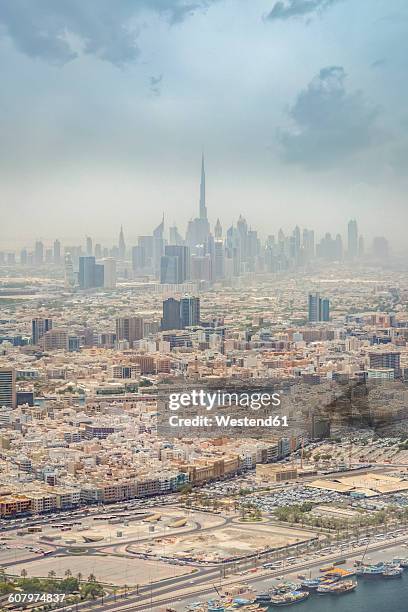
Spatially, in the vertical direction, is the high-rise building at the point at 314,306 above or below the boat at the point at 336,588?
above

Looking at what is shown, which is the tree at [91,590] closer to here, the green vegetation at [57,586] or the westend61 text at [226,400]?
the green vegetation at [57,586]

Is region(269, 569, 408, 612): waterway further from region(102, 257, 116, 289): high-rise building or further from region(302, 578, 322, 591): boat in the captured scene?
region(102, 257, 116, 289): high-rise building

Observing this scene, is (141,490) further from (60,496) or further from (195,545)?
(195,545)

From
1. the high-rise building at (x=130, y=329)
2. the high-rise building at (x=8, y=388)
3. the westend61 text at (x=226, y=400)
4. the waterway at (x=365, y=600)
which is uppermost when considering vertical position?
the high-rise building at (x=130, y=329)

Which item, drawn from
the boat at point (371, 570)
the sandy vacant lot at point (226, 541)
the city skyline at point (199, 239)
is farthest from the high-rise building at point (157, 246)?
the boat at point (371, 570)

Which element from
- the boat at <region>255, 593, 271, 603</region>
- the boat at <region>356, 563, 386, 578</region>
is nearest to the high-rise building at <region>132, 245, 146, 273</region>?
the boat at <region>356, 563, 386, 578</region>

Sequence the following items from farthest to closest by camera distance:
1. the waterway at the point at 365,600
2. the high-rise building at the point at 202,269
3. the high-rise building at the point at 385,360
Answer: the high-rise building at the point at 202,269, the high-rise building at the point at 385,360, the waterway at the point at 365,600

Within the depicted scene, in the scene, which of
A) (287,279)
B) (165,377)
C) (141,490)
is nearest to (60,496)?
(141,490)

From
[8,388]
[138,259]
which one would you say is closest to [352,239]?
[138,259]
